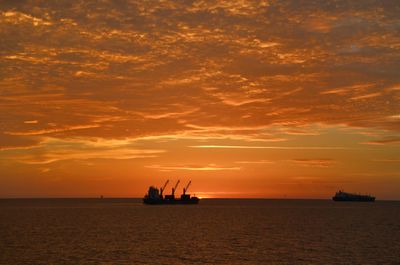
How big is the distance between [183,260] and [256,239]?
32.2m

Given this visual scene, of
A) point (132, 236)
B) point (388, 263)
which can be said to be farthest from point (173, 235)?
point (388, 263)

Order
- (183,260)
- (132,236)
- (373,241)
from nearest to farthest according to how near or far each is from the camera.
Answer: (183,260), (373,241), (132,236)

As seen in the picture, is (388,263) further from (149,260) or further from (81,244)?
(81,244)

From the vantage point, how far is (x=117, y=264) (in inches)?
2516

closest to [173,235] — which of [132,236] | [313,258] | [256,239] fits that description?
[132,236]

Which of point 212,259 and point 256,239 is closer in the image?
point 212,259

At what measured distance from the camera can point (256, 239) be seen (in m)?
97.0

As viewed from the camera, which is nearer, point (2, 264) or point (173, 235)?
point (2, 264)

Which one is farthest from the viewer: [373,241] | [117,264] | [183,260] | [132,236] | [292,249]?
[132,236]

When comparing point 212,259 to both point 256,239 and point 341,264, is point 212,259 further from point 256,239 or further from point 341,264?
point 256,239

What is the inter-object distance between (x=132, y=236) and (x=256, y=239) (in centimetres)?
2632

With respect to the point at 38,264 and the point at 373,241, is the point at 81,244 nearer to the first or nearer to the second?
the point at 38,264

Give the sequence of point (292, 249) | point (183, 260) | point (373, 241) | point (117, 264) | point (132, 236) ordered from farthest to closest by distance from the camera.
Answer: point (132, 236) < point (373, 241) < point (292, 249) < point (183, 260) < point (117, 264)

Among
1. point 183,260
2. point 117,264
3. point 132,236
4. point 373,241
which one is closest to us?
point 117,264
